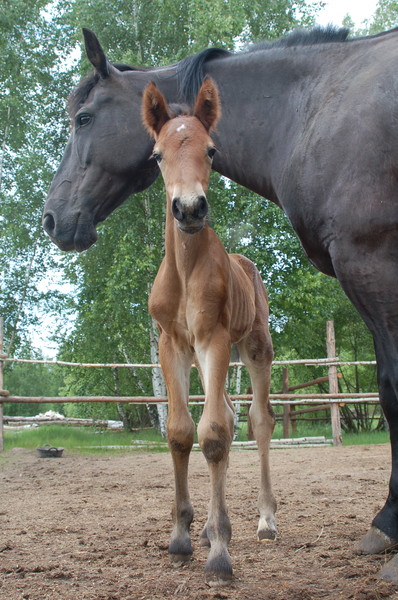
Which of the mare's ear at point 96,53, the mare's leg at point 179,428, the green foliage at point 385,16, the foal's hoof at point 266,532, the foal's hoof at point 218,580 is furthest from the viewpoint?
the green foliage at point 385,16

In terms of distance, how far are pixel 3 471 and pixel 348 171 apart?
6480 mm

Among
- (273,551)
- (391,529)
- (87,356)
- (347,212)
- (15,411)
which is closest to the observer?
(347,212)

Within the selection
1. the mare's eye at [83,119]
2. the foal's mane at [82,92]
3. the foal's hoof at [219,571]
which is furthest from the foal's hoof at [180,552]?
the foal's mane at [82,92]

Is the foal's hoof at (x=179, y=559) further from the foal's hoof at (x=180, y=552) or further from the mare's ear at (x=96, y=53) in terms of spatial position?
the mare's ear at (x=96, y=53)

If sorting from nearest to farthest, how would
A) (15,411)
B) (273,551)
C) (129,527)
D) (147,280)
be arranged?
(273,551), (129,527), (147,280), (15,411)

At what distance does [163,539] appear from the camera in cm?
315

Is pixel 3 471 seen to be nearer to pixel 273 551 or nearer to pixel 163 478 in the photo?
pixel 163 478

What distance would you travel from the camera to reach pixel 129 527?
3.52 m

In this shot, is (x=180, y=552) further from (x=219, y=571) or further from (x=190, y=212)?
(x=190, y=212)

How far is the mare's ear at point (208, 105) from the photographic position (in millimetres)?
2820

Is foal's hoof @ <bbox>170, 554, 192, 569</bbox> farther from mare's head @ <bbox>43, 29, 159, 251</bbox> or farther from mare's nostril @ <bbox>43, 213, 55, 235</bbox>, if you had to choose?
mare's nostril @ <bbox>43, 213, 55, 235</bbox>

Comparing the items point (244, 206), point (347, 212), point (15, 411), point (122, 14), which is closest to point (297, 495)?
point (347, 212)

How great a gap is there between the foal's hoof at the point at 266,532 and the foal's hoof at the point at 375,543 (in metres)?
0.55

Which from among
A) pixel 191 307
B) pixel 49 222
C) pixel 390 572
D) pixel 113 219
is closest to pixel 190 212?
pixel 191 307
